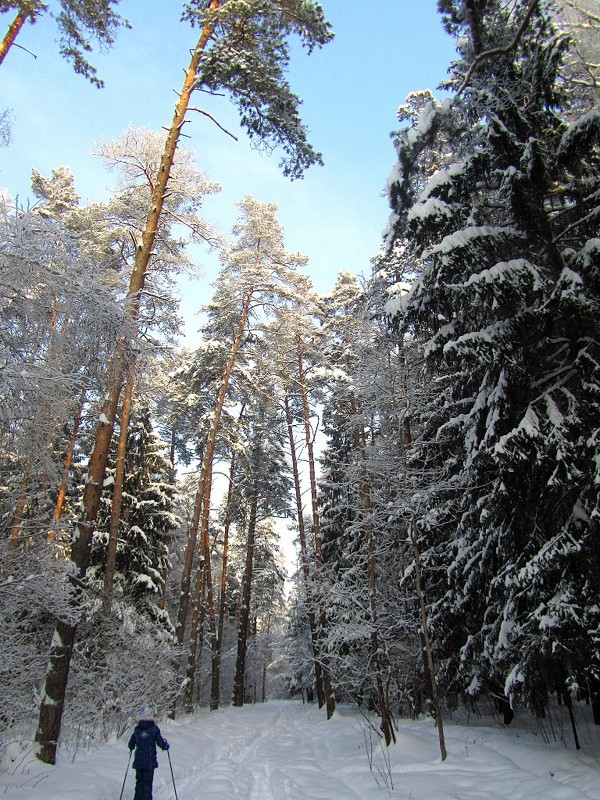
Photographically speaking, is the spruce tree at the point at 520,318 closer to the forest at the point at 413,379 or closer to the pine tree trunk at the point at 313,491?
the forest at the point at 413,379

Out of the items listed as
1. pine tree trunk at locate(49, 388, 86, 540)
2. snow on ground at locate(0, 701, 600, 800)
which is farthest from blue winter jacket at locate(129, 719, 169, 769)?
pine tree trunk at locate(49, 388, 86, 540)

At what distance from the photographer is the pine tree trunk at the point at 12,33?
346 inches

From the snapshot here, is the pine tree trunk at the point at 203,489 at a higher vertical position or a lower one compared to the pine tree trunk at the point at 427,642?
higher

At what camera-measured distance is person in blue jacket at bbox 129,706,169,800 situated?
19.8 feet

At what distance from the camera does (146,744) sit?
21.1 ft

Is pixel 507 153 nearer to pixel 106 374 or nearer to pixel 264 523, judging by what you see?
pixel 106 374

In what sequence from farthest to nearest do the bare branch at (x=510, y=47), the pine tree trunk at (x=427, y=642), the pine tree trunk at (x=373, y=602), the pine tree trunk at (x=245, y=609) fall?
the pine tree trunk at (x=245, y=609) → the pine tree trunk at (x=373, y=602) → the pine tree trunk at (x=427, y=642) → the bare branch at (x=510, y=47)

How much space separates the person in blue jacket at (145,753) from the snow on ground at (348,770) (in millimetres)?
528

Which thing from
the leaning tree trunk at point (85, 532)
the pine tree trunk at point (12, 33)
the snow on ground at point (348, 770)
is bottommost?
the snow on ground at point (348, 770)

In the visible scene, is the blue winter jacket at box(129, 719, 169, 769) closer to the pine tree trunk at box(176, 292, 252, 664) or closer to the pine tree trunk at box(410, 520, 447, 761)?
the pine tree trunk at box(410, 520, 447, 761)

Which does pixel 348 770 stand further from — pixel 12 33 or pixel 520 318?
pixel 12 33

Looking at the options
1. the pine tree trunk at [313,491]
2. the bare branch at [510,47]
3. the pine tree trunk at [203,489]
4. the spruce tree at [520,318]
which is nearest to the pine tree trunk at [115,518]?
the pine tree trunk at [203,489]

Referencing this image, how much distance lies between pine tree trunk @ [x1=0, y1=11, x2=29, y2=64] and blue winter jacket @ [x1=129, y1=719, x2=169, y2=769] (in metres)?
11.8

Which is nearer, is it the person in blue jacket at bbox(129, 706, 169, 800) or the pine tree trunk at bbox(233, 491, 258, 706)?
the person in blue jacket at bbox(129, 706, 169, 800)
